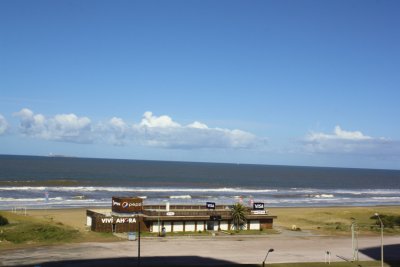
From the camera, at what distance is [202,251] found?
56.7 m

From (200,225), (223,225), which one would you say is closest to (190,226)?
(200,225)

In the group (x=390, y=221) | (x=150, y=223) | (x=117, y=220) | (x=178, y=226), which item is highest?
(x=117, y=220)

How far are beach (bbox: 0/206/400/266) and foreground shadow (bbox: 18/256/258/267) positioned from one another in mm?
95

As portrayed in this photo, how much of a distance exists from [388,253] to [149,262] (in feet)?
87.1

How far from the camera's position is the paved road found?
50331mm

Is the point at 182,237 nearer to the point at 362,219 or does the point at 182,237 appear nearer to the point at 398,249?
the point at 398,249

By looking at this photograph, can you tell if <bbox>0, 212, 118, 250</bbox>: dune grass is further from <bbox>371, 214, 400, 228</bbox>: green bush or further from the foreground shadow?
<bbox>371, 214, 400, 228</bbox>: green bush

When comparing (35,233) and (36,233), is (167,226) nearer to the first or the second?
(36,233)

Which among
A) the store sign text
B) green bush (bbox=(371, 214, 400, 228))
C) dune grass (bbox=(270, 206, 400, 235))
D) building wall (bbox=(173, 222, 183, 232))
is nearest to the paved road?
building wall (bbox=(173, 222, 183, 232))

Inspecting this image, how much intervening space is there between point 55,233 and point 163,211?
13.7m

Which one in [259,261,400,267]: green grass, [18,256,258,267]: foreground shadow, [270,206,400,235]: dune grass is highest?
[270,206,400,235]: dune grass

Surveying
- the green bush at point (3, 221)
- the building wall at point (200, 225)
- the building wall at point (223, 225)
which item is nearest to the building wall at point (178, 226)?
the building wall at point (200, 225)

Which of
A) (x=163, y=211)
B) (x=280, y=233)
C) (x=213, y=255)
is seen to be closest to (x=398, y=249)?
(x=280, y=233)

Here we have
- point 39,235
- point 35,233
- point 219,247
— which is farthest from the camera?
point 35,233
